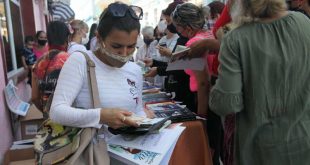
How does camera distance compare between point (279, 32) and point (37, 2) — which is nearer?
point (279, 32)

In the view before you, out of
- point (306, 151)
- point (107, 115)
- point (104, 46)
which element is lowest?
point (306, 151)

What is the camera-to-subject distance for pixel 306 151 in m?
1.42

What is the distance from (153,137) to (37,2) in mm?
7460

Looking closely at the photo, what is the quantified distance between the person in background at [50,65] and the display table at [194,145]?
1.26 m

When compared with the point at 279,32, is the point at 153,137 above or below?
below

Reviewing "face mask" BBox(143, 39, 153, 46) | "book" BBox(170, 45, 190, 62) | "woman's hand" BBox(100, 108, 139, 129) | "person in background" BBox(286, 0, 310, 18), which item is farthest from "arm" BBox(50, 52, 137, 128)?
"face mask" BBox(143, 39, 153, 46)

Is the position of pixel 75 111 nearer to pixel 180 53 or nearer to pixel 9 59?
pixel 180 53

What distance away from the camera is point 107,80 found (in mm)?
1336

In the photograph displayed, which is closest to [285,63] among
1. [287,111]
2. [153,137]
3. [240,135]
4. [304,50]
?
[304,50]

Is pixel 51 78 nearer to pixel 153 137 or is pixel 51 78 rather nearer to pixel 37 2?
pixel 153 137

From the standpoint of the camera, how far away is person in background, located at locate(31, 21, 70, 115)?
269cm

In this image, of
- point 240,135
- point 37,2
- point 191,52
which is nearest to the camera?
point 240,135

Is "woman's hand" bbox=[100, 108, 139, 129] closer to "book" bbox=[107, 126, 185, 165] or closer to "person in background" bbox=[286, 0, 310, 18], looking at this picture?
"book" bbox=[107, 126, 185, 165]

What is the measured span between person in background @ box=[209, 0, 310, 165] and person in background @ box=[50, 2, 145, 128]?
0.42 metres
